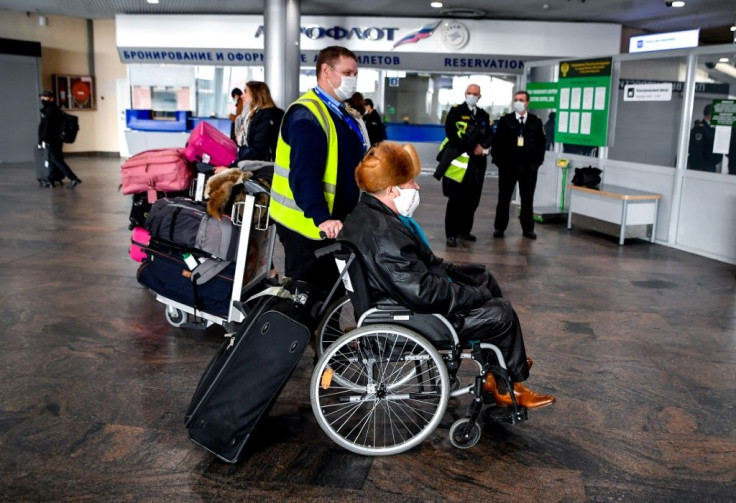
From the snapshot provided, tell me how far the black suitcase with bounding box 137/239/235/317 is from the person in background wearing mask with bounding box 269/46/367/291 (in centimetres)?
79

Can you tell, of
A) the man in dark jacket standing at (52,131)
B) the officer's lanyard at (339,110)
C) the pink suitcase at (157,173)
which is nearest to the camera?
the officer's lanyard at (339,110)

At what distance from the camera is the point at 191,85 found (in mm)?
17141

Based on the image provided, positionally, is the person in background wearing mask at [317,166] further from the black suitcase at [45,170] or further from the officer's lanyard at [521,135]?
the black suitcase at [45,170]

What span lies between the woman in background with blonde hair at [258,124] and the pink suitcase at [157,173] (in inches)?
24.7

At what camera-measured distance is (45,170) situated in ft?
38.9

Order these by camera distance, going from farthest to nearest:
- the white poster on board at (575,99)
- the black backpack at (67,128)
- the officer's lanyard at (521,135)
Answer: the black backpack at (67,128), the white poster on board at (575,99), the officer's lanyard at (521,135)

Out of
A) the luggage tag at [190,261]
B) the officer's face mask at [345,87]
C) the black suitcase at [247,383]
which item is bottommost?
the black suitcase at [247,383]

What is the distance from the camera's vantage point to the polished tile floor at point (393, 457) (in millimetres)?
2668

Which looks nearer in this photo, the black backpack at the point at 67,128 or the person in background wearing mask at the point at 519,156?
the person in background wearing mask at the point at 519,156

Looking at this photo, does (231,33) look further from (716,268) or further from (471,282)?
(471,282)

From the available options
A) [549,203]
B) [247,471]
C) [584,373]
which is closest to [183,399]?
[247,471]

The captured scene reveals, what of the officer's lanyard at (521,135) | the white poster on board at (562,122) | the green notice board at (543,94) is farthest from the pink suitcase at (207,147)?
the green notice board at (543,94)

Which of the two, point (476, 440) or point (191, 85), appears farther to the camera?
point (191, 85)

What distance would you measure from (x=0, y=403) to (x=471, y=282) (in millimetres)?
2162
